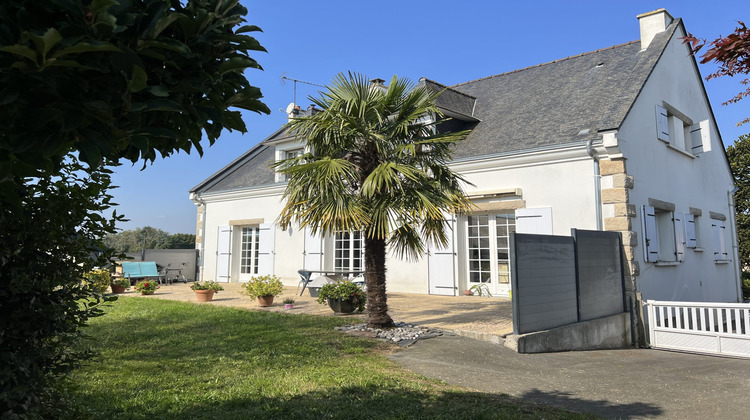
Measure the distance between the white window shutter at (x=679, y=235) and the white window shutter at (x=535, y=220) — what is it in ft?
10.3

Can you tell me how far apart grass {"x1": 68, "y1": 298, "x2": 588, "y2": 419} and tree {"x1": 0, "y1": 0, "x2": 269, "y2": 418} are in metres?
0.57

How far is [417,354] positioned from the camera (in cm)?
577

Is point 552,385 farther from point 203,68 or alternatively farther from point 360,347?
point 203,68

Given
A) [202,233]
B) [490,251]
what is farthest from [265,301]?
[202,233]

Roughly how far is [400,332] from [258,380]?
2774 mm

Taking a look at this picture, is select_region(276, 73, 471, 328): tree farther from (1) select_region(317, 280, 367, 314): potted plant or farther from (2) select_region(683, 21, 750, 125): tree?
(2) select_region(683, 21, 750, 125): tree

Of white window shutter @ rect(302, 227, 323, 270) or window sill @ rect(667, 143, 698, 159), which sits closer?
window sill @ rect(667, 143, 698, 159)

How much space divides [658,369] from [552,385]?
7.06 feet

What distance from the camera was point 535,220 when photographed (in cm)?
1027

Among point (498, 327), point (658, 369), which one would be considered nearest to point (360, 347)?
point (498, 327)

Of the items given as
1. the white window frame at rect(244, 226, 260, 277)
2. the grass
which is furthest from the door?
the white window frame at rect(244, 226, 260, 277)

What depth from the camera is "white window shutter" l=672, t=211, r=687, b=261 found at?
1083 centimetres

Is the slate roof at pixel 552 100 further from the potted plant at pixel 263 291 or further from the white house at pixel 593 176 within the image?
the potted plant at pixel 263 291

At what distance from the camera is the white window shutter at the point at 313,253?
544 inches
